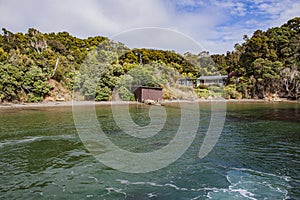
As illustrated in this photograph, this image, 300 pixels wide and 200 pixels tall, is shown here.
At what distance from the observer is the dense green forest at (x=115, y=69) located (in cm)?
3744

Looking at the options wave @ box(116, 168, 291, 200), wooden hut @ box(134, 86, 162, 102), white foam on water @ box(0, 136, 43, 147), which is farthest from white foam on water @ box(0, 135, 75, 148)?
wooden hut @ box(134, 86, 162, 102)

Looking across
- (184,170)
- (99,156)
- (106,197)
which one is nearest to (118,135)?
(99,156)

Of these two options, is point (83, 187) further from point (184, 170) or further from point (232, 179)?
point (232, 179)

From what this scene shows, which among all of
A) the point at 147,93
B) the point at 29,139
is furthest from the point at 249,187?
the point at 147,93

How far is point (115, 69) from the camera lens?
42.7 m

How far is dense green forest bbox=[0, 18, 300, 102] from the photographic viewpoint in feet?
123

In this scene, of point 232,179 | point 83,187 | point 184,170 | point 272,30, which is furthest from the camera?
point 272,30

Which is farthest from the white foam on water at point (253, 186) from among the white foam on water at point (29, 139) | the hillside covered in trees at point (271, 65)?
the hillside covered in trees at point (271, 65)

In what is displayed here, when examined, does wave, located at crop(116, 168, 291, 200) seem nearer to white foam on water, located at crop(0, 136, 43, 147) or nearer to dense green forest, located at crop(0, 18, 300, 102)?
white foam on water, located at crop(0, 136, 43, 147)

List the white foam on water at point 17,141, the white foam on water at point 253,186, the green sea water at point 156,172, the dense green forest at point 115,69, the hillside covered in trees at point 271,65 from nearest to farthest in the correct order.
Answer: the white foam on water at point 253,186, the green sea water at point 156,172, the white foam on water at point 17,141, the dense green forest at point 115,69, the hillside covered in trees at point 271,65

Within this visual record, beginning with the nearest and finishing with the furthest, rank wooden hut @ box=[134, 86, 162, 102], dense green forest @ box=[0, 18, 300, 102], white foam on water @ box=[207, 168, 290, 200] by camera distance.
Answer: white foam on water @ box=[207, 168, 290, 200]
dense green forest @ box=[0, 18, 300, 102]
wooden hut @ box=[134, 86, 162, 102]

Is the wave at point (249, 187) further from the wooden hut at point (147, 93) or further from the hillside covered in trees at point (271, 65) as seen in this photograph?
the hillside covered in trees at point (271, 65)

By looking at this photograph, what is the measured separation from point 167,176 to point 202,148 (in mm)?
3992

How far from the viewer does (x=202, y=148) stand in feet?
37.1
